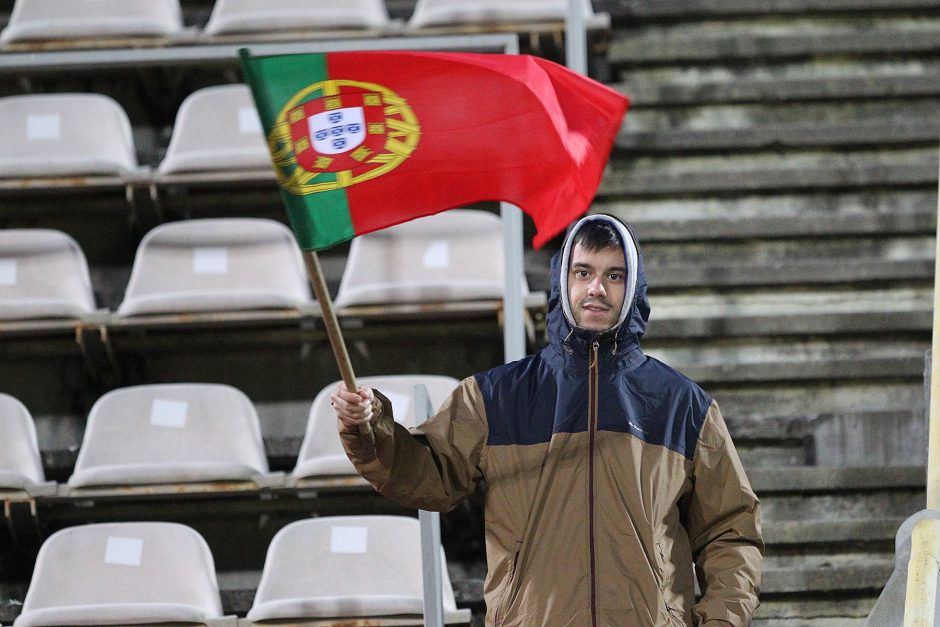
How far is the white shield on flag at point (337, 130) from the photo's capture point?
2.12 metres

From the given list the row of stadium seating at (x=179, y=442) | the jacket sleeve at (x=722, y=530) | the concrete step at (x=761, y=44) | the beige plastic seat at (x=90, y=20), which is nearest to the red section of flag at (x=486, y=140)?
the jacket sleeve at (x=722, y=530)

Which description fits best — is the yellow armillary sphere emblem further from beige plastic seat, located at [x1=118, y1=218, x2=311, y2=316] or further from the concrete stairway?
the concrete stairway

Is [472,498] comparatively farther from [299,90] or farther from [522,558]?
[299,90]

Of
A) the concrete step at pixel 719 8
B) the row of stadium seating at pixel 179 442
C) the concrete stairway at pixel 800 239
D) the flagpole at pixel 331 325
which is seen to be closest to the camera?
the flagpole at pixel 331 325

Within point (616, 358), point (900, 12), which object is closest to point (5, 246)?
point (616, 358)

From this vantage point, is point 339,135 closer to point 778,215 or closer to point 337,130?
point 337,130

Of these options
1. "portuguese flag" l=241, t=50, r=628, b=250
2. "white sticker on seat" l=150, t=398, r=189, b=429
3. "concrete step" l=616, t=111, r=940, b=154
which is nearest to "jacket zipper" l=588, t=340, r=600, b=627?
"portuguese flag" l=241, t=50, r=628, b=250

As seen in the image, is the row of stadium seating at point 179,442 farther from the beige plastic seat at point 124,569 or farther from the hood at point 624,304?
the hood at point 624,304

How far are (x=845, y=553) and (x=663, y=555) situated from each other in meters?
1.26

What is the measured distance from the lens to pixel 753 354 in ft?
11.7

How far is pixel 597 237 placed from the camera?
2.21 m

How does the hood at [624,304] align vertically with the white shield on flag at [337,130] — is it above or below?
below

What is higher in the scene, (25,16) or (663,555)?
(25,16)

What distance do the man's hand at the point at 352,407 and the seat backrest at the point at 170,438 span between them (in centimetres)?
112
